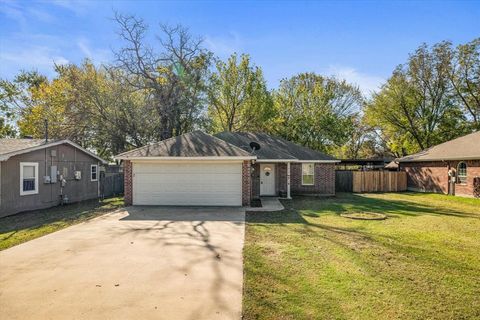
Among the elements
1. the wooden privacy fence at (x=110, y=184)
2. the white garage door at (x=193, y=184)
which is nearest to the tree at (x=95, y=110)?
the wooden privacy fence at (x=110, y=184)

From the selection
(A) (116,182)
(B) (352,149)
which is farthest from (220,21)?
(B) (352,149)

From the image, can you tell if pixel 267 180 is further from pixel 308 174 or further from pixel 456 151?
pixel 456 151

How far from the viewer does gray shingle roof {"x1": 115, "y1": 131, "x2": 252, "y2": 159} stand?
13.2m

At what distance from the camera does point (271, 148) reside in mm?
18500

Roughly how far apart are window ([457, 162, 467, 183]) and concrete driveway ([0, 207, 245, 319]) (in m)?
16.3

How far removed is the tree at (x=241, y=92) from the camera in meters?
26.5

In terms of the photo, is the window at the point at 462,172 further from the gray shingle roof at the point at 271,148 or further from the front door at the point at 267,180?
the front door at the point at 267,180

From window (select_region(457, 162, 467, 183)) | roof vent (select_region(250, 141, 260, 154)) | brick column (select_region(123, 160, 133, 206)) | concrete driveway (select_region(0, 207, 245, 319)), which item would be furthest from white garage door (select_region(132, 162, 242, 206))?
window (select_region(457, 162, 467, 183))

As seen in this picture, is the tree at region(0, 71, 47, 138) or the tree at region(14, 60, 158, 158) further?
the tree at region(0, 71, 47, 138)

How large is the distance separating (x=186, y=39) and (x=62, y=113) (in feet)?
34.9

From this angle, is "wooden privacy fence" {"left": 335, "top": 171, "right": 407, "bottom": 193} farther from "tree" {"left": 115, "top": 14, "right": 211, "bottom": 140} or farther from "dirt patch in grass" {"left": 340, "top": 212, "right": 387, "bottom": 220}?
"tree" {"left": 115, "top": 14, "right": 211, "bottom": 140}

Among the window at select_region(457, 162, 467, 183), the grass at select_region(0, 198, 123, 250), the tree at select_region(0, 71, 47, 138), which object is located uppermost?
the tree at select_region(0, 71, 47, 138)

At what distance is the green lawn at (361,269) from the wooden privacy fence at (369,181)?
440 inches

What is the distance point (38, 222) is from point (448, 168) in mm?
22187
